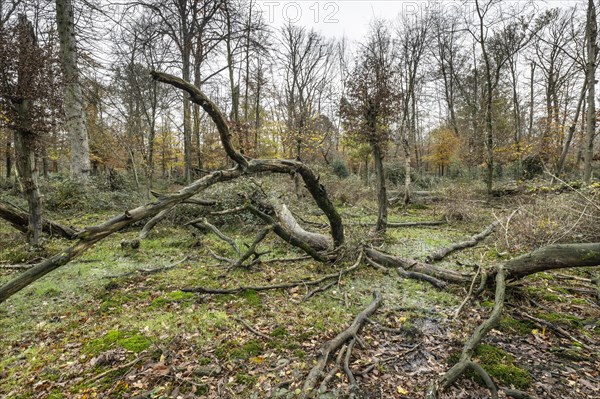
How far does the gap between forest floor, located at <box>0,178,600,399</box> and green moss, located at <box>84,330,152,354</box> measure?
0.05 ft

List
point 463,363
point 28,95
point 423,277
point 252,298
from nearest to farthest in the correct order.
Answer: point 463,363 → point 252,298 → point 423,277 → point 28,95

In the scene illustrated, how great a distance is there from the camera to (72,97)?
9156mm

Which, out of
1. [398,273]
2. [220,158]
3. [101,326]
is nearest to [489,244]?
[398,273]

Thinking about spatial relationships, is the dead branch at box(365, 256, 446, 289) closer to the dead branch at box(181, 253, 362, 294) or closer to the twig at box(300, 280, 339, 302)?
the dead branch at box(181, 253, 362, 294)

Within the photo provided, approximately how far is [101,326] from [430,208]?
12.6 metres

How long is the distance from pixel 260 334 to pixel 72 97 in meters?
10.3

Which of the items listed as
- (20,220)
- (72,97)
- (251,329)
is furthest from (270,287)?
(72,97)

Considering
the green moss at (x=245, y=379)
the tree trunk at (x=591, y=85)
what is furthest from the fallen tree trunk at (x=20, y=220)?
the tree trunk at (x=591, y=85)

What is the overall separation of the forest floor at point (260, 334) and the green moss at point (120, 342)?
A: 0.01 metres

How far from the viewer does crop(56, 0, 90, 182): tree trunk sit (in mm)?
9030

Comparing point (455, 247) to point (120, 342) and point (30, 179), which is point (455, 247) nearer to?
point (120, 342)

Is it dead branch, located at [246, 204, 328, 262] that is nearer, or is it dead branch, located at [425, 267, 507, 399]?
dead branch, located at [425, 267, 507, 399]

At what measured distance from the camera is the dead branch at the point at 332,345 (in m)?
2.41

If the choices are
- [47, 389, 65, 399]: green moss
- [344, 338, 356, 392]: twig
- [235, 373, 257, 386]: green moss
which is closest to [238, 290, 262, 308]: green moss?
[235, 373, 257, 386]: green moss
